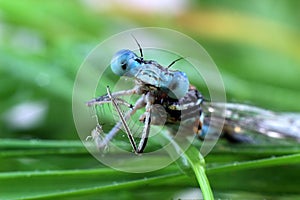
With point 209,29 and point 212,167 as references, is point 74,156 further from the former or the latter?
point 209,29

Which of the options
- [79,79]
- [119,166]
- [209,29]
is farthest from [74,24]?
[119,166]

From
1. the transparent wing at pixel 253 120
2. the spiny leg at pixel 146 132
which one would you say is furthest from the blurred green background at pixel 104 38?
the spiny leg at pixel 146 132

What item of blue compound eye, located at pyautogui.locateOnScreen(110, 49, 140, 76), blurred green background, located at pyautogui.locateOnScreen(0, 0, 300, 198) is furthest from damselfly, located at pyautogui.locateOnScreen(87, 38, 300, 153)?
blurred green background, located at pyautogui.locateOnScreen(0, 0, 300, 198)

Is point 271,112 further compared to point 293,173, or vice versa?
point 271,112

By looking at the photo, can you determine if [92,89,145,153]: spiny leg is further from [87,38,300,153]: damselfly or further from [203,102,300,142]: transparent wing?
[203,102,300,142]: transparent wing

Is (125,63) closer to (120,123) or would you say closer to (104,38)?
(120,123)
